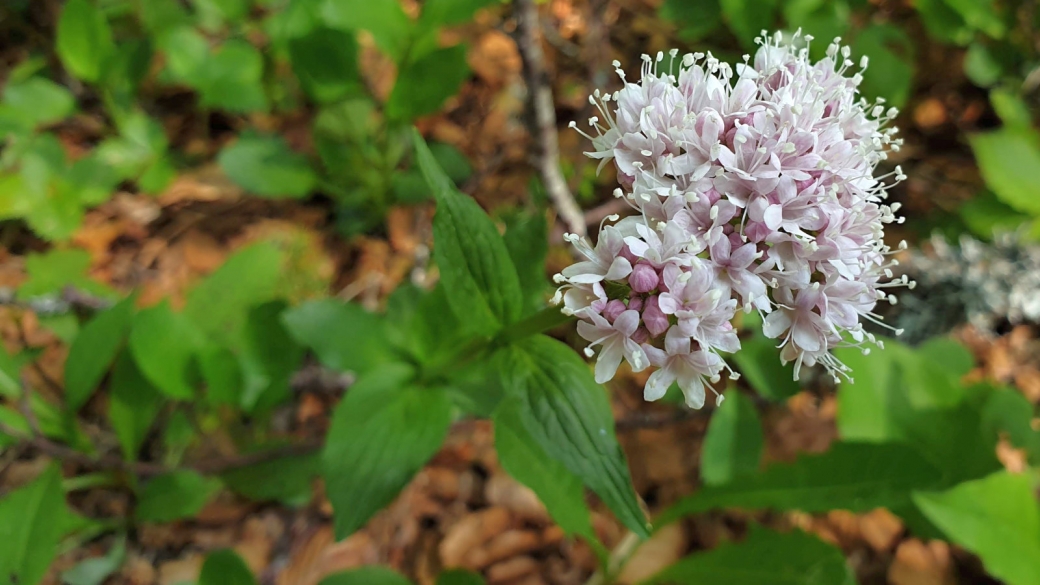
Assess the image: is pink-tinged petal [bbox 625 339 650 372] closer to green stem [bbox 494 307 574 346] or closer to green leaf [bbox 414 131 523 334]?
green stem [bbox 494 307 574 346]

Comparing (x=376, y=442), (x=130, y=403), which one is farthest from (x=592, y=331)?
(x=130, y=403)

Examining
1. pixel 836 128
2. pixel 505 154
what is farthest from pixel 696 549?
pixel 505 154

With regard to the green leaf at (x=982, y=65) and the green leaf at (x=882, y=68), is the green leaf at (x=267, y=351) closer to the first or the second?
the green leaf at (x=882, y=68)

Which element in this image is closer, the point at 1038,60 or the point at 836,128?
the point at 836,128

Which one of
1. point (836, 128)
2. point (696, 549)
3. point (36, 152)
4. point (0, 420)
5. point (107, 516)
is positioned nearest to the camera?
point (836, 128)

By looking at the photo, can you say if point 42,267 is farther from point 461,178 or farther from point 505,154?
point 505,154

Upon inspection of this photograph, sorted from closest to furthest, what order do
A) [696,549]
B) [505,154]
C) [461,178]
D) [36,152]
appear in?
[696,549] → [36,152] → [461,178] → [505,154]

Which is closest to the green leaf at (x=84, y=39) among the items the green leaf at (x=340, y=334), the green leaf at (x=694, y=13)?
the green leaf at (x=340, y=334)
